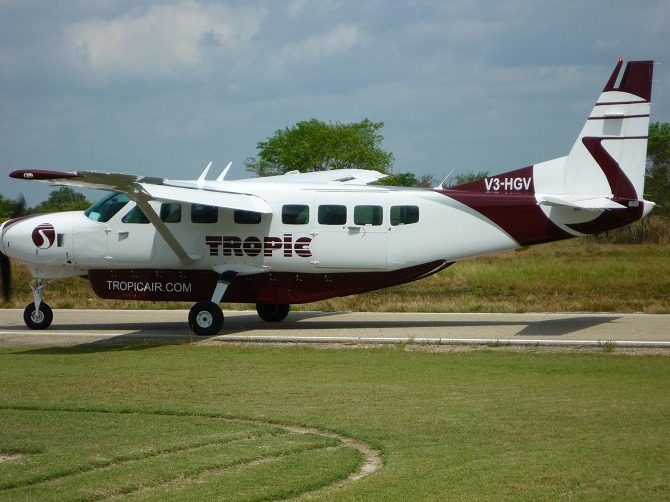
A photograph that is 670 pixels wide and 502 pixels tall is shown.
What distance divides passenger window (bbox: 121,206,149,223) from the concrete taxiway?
253 cm

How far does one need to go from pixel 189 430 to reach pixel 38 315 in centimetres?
1304

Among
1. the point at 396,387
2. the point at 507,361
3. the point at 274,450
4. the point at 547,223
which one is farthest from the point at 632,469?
the point at 547,223

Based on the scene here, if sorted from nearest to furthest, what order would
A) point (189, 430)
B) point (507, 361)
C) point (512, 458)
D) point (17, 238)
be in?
point (512, 458), point (189, 430), point (507, 361), point (17, 238)

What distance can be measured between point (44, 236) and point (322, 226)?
6.32 metres

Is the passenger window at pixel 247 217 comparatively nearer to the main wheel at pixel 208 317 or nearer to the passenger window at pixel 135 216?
the main wheel at pixel 208 317

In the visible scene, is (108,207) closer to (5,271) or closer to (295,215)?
(5,271)

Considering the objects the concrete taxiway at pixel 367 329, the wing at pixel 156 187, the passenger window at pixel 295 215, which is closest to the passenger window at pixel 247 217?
the wing at pixel 156 187

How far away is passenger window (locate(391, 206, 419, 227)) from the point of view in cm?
2083

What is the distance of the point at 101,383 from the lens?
1444 cm

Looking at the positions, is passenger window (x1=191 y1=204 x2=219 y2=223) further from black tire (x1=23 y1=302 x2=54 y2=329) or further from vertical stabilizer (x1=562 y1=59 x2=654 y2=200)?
vertical stabilizer (x1=562 y1=59 x2=654 y2=200)

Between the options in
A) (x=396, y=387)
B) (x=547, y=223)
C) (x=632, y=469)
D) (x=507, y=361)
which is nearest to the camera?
(x=632, y=469)

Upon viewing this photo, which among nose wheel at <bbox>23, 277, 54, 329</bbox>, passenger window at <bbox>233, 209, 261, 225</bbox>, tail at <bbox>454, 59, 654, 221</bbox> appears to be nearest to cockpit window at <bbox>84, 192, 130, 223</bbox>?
nose wheel at <bbox>23, 277, 54, 329</bbox>

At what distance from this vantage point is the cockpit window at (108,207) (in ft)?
70.6

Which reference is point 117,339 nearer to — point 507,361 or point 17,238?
point 17,238
